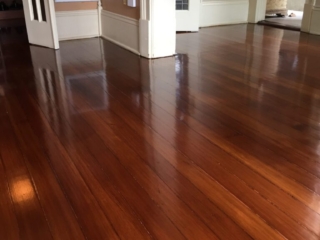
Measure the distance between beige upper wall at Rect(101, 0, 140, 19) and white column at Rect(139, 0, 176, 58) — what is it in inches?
9.9

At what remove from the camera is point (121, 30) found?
546 centimetres

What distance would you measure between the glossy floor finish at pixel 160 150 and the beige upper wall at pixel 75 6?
1751 millimetres

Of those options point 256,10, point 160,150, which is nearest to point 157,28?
point 160,150

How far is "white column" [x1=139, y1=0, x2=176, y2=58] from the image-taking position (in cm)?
451

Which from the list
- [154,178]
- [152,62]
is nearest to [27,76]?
[152,62]

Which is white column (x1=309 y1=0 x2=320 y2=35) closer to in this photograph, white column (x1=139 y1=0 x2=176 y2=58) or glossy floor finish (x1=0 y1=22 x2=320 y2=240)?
glossy floor finish (x1=0 y1=22 x2=320 y2=240)

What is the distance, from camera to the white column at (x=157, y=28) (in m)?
4.51

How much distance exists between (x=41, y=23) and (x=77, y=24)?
2.68ft

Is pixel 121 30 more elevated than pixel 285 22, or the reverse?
pixel 121 30

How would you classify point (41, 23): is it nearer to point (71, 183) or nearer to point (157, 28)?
point (157, 28)

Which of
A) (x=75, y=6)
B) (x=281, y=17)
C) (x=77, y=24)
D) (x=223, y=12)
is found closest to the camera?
(x=75, y=6)

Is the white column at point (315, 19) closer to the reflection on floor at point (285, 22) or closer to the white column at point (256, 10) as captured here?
the reflection on floor at point (285, 22)

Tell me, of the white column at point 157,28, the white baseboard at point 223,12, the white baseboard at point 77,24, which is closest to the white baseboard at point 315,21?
the white baseboard at point 223,12

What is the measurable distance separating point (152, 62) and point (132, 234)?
10.6 ft
